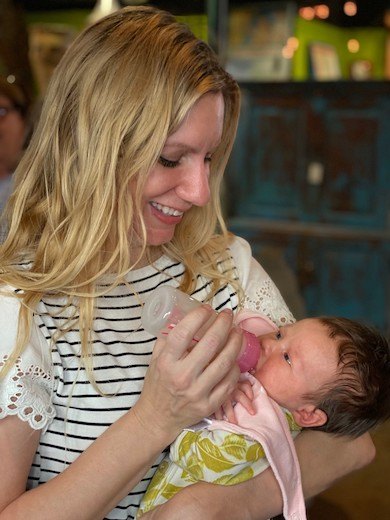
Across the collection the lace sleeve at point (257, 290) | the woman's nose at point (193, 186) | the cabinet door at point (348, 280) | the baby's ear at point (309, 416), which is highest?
the woman's nose at point (193, 186)

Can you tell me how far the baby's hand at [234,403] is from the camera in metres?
1.52

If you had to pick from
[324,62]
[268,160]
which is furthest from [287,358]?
[324,62]

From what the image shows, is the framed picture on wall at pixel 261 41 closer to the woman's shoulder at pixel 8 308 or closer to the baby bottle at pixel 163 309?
the baby bottle at pixel 163 309

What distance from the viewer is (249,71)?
5617 millimetres

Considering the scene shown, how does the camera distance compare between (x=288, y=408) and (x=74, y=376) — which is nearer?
(x=74, y=376)

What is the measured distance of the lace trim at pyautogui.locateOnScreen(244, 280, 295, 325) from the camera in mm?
1750

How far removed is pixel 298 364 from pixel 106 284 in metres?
0.39

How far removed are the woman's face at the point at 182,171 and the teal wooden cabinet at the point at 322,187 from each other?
3.73 metres

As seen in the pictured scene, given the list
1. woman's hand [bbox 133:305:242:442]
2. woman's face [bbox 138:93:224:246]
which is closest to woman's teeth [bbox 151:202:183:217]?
woman's face [bbox 138:93:224:246]

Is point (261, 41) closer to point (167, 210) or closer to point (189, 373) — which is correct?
point (167, 210)

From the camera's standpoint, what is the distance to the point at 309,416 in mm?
1604

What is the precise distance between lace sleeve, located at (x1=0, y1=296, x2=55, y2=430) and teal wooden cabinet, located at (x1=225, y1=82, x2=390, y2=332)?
12.8ft

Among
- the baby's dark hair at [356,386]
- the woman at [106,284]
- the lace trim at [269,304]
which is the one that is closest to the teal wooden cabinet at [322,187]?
the lace trim at [269,304]

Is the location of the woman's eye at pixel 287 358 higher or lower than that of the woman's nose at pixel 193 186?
lower
